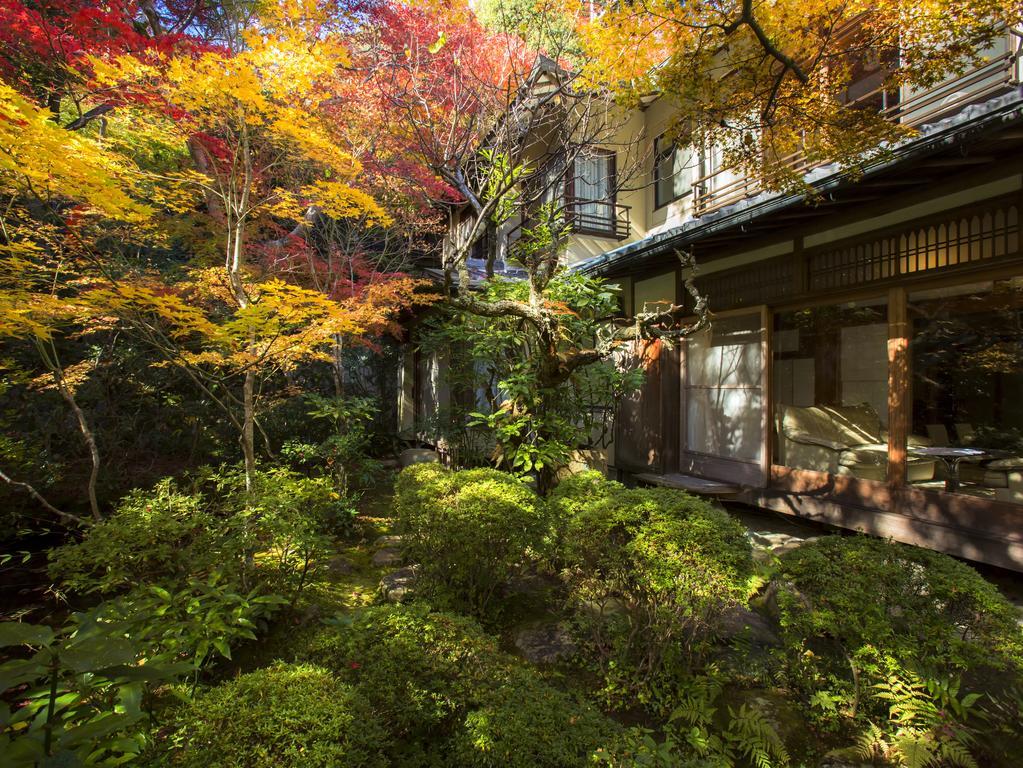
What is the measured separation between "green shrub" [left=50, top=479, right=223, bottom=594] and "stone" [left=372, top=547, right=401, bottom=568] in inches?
76.3

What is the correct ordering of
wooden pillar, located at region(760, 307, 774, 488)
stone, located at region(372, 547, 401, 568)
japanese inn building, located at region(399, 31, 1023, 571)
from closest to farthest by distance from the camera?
japanese inn building, located at region(399, 31, 1023, 571)
stone, located at region(372, 547, 401, 568)
wooden pillar, located at region(760, 307, 774, 488)

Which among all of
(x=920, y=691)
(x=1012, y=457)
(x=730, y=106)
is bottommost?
(x=920, y=691)

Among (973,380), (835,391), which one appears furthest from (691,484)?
(973,380)

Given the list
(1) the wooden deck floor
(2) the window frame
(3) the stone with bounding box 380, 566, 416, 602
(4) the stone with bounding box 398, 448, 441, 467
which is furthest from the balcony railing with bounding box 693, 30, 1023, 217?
(4) the stone with bounding box 398, 448, 441, 467

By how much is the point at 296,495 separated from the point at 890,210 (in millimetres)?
6507

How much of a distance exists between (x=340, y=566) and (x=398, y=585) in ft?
3.58

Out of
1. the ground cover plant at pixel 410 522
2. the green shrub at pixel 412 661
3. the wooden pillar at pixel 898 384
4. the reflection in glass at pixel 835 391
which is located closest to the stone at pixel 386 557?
the ground cover plant at pixel 410 522

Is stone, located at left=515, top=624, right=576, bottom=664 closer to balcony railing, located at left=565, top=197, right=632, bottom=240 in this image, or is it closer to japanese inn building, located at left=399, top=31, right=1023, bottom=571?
japanese inn building, located at left=399, top=31, right=1023, bottom=571

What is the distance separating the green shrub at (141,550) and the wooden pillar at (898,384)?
21.2 feet

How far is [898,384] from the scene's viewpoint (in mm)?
5309

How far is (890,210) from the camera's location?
5.20 metres

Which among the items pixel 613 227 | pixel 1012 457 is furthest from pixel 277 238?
pixel 1012 457

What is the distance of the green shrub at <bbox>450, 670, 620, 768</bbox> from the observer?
1769 mm

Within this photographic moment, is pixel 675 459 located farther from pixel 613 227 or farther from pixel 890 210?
pixel 613 227
